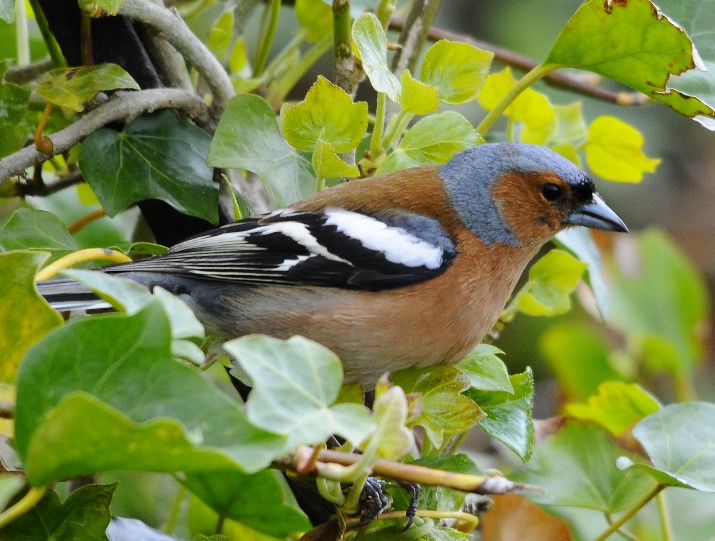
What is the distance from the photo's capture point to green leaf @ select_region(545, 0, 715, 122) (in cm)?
174

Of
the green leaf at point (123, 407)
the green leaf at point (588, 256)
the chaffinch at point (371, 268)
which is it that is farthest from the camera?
the green leaf at point (588, 256)

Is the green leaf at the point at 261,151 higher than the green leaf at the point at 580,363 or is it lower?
higher

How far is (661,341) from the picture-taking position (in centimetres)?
334

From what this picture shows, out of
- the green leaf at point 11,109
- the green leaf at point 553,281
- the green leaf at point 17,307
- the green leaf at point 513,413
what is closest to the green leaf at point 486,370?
the green leaf at point 513,413

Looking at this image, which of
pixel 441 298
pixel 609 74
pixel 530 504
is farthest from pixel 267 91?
pixel 530 504

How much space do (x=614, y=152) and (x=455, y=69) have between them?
568mm

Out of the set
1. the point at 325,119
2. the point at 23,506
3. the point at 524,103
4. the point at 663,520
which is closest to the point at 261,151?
the point at 325,119

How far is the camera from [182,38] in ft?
6.29

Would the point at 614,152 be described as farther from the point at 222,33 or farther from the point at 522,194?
the point at 222,33

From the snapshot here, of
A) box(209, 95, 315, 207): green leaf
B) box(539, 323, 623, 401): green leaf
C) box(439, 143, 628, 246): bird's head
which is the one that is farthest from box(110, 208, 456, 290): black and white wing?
box(539, 323, 623, 401): green leaf

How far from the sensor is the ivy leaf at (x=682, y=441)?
1.78 meters

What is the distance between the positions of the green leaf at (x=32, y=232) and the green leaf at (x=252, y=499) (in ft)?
1.97

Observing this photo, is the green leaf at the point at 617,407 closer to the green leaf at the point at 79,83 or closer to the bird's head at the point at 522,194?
the bird's head at the point at 522,194

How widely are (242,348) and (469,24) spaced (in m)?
6.00
